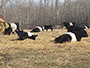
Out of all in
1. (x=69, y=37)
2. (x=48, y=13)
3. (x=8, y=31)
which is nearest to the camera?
(x=69, y=37)

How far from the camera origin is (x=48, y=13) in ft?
126

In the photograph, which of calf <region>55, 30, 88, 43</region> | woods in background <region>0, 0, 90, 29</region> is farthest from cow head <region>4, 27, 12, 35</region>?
woods in background <region>0, 0, 90, 29</region>

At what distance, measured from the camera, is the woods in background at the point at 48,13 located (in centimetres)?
3497

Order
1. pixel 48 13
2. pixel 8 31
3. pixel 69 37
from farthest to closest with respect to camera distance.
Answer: pixel 48 13 < pixel 8 31 < pixel 69 37

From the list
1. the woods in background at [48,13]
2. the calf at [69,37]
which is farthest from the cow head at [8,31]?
the woods in background at [48,13]

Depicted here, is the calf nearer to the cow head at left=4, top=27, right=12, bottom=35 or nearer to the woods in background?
the cow head at left=4, top=27, right=12, bottom=35

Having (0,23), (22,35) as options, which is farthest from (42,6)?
(22,35)

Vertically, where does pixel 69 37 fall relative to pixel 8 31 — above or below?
above

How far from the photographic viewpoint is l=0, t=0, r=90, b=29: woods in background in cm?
3497

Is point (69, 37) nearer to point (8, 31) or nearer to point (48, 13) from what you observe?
point (8, 31)

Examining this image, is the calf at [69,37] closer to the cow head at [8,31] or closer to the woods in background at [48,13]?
the cow head at [8,31]

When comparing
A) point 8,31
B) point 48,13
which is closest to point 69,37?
point 8,31

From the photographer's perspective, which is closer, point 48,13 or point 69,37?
point 69,37

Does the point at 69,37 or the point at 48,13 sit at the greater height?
the point at 69,37
